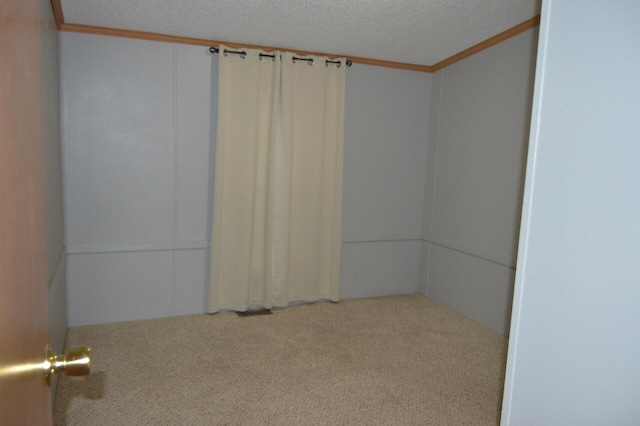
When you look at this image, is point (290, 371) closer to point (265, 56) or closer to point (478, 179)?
point (478, 179)

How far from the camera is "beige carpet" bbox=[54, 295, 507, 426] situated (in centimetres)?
217

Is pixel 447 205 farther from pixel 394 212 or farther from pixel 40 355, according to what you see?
pixel 40 355

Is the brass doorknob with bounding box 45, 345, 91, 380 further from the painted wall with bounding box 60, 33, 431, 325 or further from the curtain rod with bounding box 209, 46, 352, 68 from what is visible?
the curtain rod with bounding box 209, 46, 352, 68

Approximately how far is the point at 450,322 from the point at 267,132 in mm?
2245

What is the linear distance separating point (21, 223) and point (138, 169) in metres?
2.95

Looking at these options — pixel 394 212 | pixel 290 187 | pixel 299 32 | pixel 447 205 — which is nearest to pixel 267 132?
pixel 290 187

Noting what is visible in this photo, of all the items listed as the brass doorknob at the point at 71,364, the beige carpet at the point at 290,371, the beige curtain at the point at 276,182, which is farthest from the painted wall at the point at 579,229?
the beige curtain at the point at 276,182

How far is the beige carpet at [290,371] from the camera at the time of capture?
217 cm

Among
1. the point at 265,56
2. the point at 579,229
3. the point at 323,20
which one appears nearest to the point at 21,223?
the point at 579,229

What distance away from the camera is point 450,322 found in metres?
3.54

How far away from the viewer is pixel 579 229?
93cm

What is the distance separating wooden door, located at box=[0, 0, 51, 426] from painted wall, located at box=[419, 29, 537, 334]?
10.0 ft

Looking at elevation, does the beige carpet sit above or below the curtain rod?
below

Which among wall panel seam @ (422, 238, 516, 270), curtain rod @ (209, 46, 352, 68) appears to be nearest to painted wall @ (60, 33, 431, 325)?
curtain rod @ (209, 46, 352, 68)
